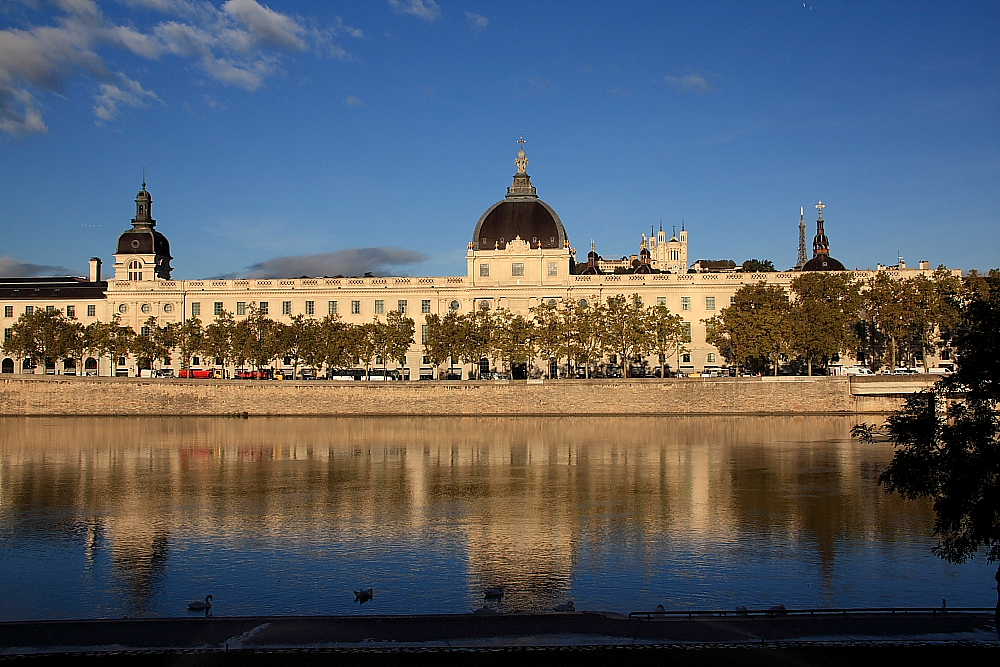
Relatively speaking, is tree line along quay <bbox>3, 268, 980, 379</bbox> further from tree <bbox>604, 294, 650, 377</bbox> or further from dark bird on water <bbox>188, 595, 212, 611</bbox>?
dark bird on water <bbox>188, 595, 212, 611</bbox>

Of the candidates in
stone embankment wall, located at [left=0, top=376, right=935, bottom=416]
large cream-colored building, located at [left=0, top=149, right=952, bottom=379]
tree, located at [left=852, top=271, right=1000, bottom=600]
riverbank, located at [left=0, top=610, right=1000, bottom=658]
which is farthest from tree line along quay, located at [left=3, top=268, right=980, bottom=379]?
riverbank, located at [left=0, top=610, right=1000, bottom=658]

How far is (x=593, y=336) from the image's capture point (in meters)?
96.0

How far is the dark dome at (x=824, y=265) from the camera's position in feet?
378

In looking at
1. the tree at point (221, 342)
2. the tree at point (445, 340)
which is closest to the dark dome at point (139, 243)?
the tree at point (221, 342)

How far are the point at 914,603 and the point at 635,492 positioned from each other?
58.5 feet

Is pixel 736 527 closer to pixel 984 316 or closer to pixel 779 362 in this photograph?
pixel 984 316

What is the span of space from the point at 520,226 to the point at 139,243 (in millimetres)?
42935

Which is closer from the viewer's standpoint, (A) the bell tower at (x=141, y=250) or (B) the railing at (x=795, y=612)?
(B) the railing at (x=795, y=612)

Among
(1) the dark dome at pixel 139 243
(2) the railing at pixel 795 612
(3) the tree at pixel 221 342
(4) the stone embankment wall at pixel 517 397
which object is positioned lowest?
(2) the railing at pixel 795 612

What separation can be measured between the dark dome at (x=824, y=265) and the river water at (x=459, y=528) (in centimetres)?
5623

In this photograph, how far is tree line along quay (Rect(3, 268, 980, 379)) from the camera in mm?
94000

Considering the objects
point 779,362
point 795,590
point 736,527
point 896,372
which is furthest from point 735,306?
point 795,590

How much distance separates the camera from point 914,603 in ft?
84.0

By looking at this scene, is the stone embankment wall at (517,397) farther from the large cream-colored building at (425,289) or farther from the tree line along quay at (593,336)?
the large cream-colored building at (425,289)
